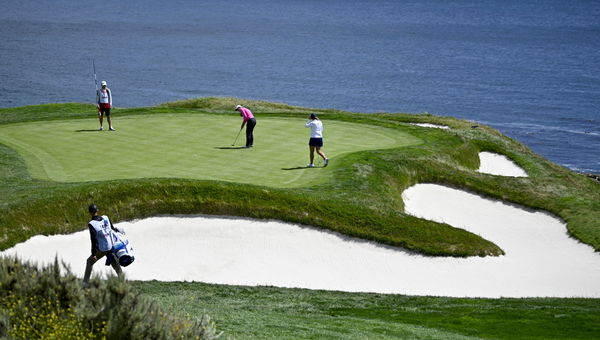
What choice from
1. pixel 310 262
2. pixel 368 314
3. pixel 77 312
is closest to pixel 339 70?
pixel 310 262

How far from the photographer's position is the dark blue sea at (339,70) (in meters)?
98.2

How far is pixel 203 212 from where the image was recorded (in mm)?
24531

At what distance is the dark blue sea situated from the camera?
322 ft

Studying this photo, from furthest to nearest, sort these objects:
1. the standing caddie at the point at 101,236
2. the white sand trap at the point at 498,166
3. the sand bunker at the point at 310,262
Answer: the white sand trap at the point at 498,166
the sand bunker at the point at 310,262
the standing caddie at the point at 101,236

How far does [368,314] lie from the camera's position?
18578mm

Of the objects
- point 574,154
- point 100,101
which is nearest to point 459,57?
point 574,154

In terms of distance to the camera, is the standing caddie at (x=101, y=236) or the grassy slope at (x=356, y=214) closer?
the grassy slope at (x=356, y=214)

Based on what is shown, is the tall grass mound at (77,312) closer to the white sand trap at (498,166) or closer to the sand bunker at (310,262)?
the sand bunker at (310,262)

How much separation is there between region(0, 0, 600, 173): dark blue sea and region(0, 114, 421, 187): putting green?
41.1 metres

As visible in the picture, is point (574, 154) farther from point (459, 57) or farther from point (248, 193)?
point (459, 57)

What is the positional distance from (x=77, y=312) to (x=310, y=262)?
1166cm

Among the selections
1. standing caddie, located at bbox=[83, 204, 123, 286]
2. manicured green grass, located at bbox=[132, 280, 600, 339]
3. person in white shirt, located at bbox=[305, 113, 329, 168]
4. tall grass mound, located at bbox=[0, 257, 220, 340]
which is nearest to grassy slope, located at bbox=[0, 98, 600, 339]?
manicured green grass, located at bbox=[132, 280, 600, 339]

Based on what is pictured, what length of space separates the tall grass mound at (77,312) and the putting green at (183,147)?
1286 cm

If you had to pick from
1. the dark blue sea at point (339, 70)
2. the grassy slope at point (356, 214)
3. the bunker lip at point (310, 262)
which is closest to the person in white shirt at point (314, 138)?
the grassy slope at point (356, 214)
